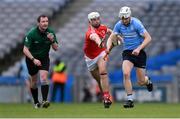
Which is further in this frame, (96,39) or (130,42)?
(96,39)

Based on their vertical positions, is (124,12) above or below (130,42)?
above

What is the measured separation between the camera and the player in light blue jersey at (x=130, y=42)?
16.9 meters

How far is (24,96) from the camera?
98.8ft

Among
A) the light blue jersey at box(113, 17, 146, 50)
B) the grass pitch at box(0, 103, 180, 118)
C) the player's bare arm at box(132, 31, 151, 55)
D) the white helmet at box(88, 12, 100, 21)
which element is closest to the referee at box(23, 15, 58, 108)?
the grass pitch at box(0, 103, 180, 118)

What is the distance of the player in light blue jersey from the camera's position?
665 inches

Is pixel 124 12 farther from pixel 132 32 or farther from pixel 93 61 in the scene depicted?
pixel 93 61

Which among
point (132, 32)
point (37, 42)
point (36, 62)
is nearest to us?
point (132, 32)

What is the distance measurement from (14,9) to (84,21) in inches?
147

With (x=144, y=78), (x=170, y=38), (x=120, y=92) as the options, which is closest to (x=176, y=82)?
(x=120, y=92)

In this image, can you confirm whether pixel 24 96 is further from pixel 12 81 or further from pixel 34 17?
pixel 34 17

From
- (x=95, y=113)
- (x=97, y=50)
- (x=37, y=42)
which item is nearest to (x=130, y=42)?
(x=97, y=50)

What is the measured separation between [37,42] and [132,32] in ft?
8.20

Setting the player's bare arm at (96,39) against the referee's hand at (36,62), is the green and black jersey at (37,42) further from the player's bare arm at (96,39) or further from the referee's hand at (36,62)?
the player's bare arm at (96,39)

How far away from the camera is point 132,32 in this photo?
56.3 feet
